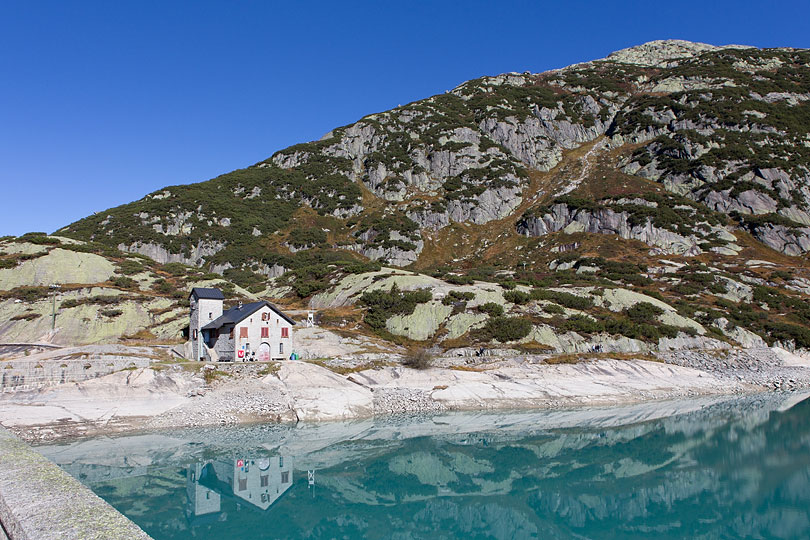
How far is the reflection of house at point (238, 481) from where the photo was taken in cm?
2269

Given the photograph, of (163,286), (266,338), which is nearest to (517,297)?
(266,338)

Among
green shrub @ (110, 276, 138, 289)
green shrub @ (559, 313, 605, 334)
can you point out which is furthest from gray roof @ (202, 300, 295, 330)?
green shrub @ (559, 313, 605, 334)

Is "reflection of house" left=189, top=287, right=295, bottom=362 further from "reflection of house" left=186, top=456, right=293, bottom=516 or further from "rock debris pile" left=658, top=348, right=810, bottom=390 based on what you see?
"rock debris pile" left=658, top=348, right=810, bottom=390

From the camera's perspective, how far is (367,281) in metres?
75.1

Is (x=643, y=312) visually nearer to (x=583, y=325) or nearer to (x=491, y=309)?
(x=583, y=325)

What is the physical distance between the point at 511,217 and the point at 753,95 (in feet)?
291

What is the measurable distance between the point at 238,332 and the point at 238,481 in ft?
76.1

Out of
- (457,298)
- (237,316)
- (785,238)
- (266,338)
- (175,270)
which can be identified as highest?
(785,238)

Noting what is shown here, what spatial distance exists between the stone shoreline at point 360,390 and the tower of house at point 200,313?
32.4 ft

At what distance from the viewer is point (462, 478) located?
2678 centimetres

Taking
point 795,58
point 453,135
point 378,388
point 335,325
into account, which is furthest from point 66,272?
point 795,58

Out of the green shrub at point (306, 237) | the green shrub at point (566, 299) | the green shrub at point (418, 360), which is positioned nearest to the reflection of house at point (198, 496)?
the green shrub at point (418, 360)

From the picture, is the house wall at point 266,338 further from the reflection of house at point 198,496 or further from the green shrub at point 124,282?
the green shrub at point 124,282

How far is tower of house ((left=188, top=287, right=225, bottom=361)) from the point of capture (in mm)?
49688
